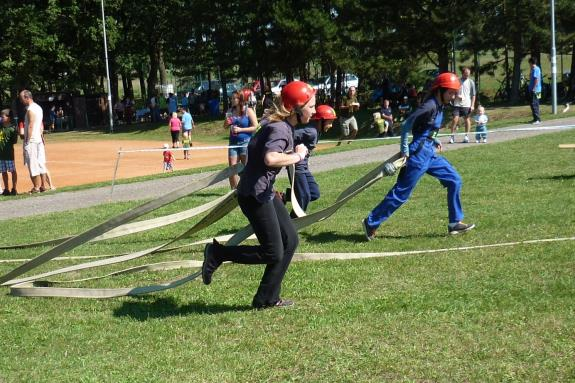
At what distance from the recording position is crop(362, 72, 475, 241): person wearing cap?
Result: 28.2ft

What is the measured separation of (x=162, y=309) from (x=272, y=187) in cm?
144

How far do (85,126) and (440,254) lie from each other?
53.2 m

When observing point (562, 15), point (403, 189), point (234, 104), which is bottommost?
point (403, 189)

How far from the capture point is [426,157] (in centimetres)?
874

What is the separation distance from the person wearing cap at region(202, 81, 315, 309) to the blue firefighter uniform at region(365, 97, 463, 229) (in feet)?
8.87

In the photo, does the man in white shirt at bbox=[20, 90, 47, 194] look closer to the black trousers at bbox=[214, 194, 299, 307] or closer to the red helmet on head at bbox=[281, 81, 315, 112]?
the black trousers at bbox=[214, 194, 299, 307]

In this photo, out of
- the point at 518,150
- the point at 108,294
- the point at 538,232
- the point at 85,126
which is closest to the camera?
the point at 108,294

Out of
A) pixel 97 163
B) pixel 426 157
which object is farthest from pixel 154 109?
pixel 426 157

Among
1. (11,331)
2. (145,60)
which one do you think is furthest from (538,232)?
(145,60)

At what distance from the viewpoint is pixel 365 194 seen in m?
13.1

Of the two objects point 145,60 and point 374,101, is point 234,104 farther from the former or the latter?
point 145,60

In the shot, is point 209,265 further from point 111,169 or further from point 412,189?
point 111,169

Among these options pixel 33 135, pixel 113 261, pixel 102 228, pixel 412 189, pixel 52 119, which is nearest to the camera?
pixel 102 228

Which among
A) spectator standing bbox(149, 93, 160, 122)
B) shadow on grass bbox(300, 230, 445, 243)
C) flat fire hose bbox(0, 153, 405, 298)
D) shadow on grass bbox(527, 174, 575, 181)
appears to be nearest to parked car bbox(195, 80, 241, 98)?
spectator standing bbox(149, 93, 160, 122)
